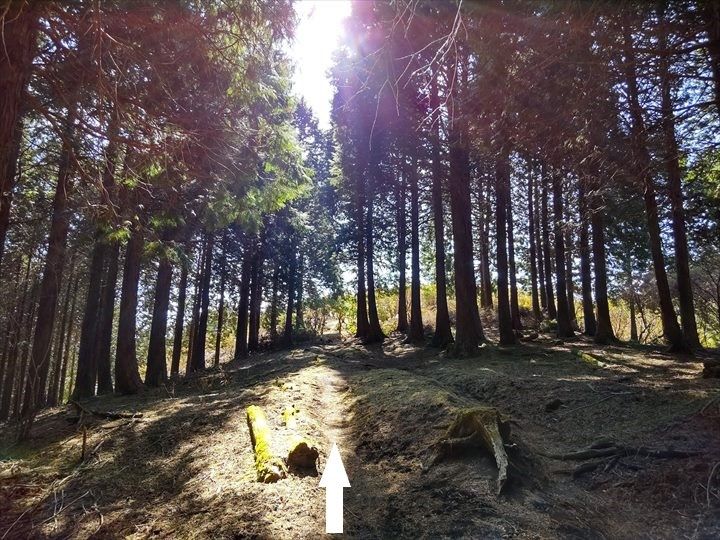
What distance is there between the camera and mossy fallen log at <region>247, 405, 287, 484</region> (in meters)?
4.97

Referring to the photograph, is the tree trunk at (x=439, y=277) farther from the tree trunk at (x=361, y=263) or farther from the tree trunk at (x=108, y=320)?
the tree trunk at (x=108, y=320)

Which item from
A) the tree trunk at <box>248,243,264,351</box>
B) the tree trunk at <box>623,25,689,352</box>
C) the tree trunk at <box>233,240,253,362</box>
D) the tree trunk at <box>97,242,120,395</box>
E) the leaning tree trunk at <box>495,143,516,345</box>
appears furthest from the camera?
the tree trunk at <box>248,243,264,351</box>

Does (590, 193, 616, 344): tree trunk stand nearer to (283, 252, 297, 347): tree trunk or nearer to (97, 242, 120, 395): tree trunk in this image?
(97, 242, 120, 395): tree trunk

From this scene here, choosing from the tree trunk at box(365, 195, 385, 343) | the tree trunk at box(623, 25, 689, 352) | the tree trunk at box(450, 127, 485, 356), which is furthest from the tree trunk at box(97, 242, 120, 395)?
the tree trunk at box(623, 25, 689, 352)

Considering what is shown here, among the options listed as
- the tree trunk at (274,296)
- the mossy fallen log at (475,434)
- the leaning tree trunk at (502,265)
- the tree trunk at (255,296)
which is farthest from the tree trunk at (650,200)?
the tree trunk at (274,296)

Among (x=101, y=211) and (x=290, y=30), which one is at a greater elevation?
(x=290, y=30)

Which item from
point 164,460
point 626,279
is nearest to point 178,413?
point 164,460

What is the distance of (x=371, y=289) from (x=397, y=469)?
1547 centimetres

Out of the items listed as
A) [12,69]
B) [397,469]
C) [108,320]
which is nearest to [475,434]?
[397,469]

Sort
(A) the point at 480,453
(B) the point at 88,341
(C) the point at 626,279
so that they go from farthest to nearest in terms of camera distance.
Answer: (C) the point at 626,279 → (B) the point at 88,341 → (A) the point at 480,453

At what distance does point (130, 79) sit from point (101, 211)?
2235 millimetres

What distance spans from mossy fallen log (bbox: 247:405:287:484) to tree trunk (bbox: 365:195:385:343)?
1328 cm

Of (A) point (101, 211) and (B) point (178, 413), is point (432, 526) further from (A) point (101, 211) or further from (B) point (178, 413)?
(A) point (101, 211)

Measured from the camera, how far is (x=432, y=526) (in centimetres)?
394
